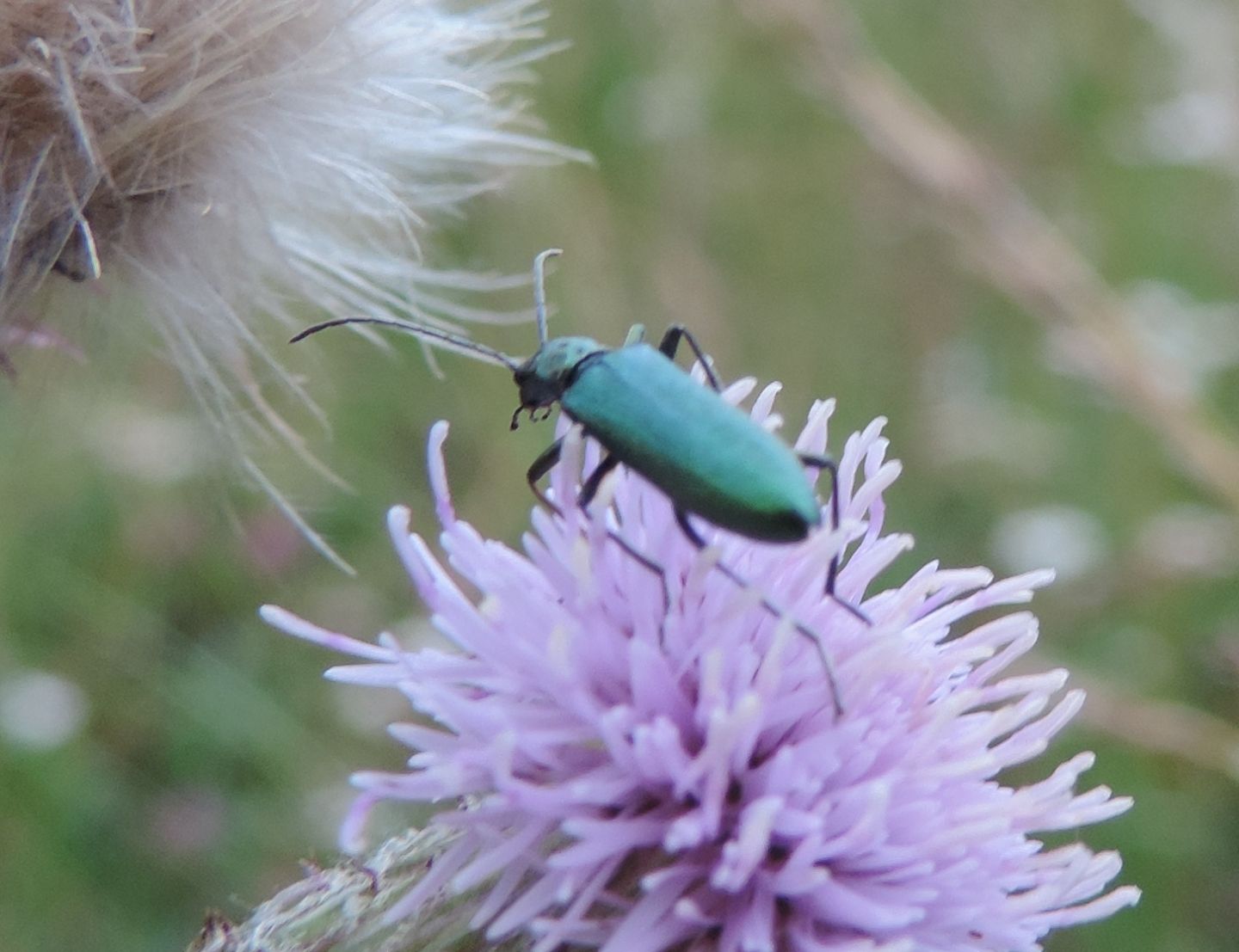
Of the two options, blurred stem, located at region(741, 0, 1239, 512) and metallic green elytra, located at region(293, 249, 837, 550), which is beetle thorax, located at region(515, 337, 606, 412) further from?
blurred stem, located at region(741, 0, 1239, 512)

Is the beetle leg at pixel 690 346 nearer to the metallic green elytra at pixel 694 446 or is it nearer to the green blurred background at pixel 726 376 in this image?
the metallic green elytra at pixel 694 446

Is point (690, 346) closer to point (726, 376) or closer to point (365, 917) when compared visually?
point (365, 917)

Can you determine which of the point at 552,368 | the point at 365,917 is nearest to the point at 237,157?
the point at 552,368

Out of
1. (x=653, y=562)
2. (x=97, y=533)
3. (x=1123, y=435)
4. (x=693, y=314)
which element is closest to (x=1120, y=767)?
(x=1123, y=435)

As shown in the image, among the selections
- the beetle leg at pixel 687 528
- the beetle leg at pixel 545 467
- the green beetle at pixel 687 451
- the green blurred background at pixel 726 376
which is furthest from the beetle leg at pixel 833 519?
the green blurred background at pixel 726 376

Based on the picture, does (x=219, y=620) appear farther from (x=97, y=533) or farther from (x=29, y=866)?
(x=29, y=866)
